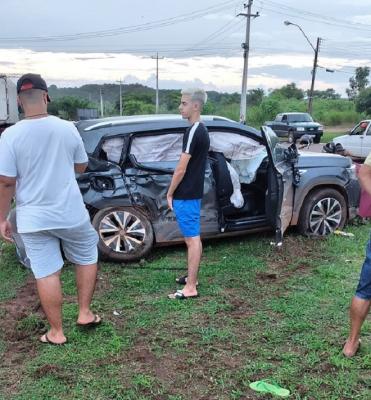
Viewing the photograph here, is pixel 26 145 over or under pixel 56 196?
over

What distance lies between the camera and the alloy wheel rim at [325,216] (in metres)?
6.25

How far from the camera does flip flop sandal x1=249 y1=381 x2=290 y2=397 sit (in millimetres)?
2945

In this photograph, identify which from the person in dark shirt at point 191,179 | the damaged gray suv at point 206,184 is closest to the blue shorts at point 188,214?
the person in dark shirt at point 191,179

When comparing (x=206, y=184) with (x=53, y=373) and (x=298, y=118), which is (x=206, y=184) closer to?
(x=53, y=373)

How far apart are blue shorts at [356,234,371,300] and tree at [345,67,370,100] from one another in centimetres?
6886

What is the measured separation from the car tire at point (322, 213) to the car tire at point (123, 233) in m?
1.92

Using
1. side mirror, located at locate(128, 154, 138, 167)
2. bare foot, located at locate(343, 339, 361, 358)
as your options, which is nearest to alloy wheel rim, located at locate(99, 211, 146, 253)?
side mirror, located at locate(128, 154, 138, 167)

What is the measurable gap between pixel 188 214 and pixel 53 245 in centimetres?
130

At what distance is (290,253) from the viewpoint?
18.7 ft

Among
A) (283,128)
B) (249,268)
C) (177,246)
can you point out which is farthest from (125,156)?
(283,128)

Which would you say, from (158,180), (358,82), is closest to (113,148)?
(158,180)

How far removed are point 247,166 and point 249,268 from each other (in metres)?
1.34

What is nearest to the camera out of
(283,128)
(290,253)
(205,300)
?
(205,300)

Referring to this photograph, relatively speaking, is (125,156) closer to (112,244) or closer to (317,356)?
(112,244)
